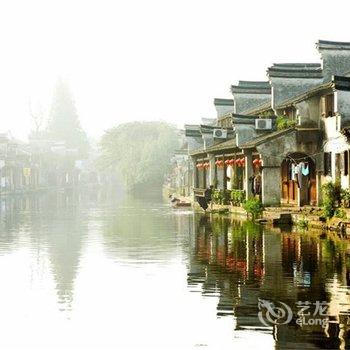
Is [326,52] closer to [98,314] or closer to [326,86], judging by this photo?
[326,86]

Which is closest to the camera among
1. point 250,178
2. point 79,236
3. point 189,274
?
point 189,274

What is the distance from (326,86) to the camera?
3456 centimetres

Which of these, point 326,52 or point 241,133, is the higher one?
point 326,52

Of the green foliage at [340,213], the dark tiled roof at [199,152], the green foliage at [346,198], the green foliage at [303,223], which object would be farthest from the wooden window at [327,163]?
the dark tiled roof at [199,152]

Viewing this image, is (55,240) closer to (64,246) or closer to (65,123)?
(64,246)

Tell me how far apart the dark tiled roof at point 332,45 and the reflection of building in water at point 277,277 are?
48.2 ft

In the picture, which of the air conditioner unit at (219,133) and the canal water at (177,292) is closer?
the canal water at (177,292)

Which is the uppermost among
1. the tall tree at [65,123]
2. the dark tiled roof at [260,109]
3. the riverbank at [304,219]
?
the tall tree at [65,123]

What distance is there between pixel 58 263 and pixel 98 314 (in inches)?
312

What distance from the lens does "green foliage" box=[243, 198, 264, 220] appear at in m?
37.8

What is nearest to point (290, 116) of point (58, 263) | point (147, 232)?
point (147, 232)

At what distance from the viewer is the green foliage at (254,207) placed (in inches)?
1489

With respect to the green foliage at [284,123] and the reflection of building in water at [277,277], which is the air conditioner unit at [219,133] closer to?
the green foliage at [284,123]

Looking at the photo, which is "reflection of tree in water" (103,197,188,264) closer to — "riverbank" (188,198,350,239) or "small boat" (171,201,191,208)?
"riverbank" (188,198,350,239)
